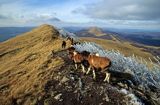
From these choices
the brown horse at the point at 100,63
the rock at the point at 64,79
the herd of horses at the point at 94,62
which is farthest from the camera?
the rock at the point at 64,79

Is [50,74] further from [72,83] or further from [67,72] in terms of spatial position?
[72,83]

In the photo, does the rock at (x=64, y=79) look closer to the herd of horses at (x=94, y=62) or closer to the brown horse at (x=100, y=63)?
the herd of horses at (x=94, y=62)

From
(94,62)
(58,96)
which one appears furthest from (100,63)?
(58,96)

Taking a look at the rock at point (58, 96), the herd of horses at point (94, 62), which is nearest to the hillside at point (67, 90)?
the rock at point (58, 96)

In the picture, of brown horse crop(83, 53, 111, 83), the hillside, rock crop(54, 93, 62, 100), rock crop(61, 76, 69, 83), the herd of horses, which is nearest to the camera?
the hillside

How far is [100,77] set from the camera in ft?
49.3

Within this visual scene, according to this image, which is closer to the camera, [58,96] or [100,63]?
[100,63]

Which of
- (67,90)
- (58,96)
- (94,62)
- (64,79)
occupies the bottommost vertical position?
(58,96)

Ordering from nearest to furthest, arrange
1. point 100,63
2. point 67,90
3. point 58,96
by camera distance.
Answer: point 100,63 → point 58,96 → point 67,90

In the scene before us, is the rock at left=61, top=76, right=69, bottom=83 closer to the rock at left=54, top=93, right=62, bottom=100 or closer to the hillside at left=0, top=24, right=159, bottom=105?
the hillside at left=0, top=24, right=159, bottom=105

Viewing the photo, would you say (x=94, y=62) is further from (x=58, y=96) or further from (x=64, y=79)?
(x=58, y=96)

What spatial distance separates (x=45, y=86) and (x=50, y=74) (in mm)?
1664

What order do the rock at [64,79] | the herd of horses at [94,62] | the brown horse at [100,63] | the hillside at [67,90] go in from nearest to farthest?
the hillside at [67,90], the brown horse at [100,63], the herd of horses at [94,62], the rock at [64,79]

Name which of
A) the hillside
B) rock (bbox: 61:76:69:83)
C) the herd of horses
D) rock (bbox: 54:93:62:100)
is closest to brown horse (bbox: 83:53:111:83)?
the herd of horses
